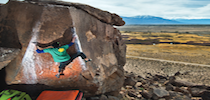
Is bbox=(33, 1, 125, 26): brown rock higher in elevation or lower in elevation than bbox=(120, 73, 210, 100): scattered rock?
higher

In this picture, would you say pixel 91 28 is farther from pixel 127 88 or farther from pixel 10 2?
pixel 127 88

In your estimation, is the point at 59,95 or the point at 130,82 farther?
the point at 130,82

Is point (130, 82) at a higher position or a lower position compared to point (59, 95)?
lower

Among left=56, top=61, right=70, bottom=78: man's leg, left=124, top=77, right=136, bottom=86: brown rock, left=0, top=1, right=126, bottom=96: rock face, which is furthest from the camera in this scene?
left=124, top=77, right=136, bottom=86: brown rock

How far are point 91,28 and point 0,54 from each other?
3.18 meters

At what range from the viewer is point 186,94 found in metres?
7.08

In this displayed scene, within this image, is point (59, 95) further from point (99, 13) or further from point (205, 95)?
point (205, 95)

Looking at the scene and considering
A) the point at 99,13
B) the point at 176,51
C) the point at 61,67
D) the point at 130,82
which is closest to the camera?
the point at 61,67

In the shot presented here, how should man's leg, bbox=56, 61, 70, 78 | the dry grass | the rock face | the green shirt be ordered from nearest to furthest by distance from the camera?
1. the green shirt
2. man's leg, bbox=56, 61, 70, 78
3. the rock face
4. the dry grass

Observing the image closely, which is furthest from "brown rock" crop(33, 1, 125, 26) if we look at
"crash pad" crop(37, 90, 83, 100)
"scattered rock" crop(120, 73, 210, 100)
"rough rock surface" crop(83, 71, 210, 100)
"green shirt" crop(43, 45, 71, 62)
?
"scattered rock" crop(120, 73, 210, 100)

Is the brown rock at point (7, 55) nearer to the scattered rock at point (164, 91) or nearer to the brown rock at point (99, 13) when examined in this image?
the brown rock at point (99, 13)

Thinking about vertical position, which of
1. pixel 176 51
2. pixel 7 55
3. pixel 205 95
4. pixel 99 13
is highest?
pixel 99 13

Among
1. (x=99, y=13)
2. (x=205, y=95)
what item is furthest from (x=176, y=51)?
(x=99, y=13)

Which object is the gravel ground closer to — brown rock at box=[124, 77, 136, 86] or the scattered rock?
the scattered rock
